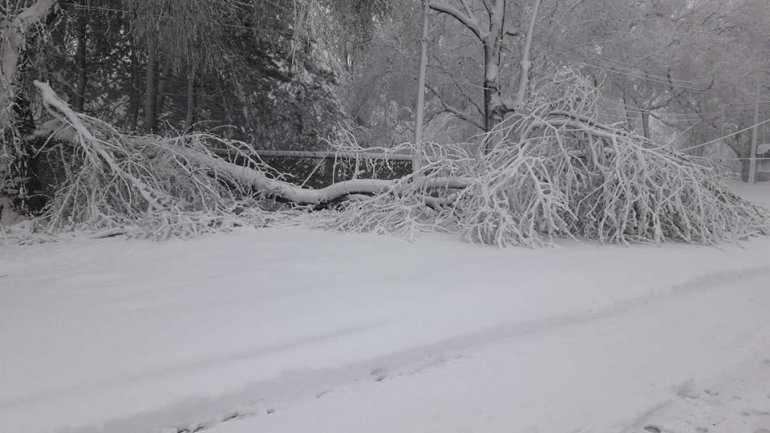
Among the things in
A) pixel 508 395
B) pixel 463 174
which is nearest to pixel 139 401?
pixel 508 395

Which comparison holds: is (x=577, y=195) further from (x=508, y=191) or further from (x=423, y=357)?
(x=423, y=357)

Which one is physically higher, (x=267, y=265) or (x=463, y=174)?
(x=463, y=174)

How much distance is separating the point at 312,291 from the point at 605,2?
1361 cm

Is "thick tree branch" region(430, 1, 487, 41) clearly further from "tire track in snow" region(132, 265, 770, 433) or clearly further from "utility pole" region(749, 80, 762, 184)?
"utility pole" region(749, 80, 762, 184)

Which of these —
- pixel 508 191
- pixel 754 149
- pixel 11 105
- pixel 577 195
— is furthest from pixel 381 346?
pixel 754 149

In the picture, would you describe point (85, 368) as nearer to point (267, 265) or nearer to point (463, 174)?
point (267, 265)

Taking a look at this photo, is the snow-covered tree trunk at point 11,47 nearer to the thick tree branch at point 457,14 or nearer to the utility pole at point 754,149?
the thick tree branch at point 457,14

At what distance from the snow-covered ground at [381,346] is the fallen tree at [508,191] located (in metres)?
1.08

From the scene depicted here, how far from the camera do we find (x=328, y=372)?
216 cm

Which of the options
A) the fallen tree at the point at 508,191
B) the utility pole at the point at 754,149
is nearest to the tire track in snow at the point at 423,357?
the fallen tree at the point at 508,191

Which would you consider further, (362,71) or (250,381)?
(362,71)

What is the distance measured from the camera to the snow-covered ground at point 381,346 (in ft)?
5.98

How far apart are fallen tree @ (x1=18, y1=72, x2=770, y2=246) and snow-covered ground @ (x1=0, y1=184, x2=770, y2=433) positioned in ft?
3.54

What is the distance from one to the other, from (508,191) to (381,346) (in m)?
3.43
